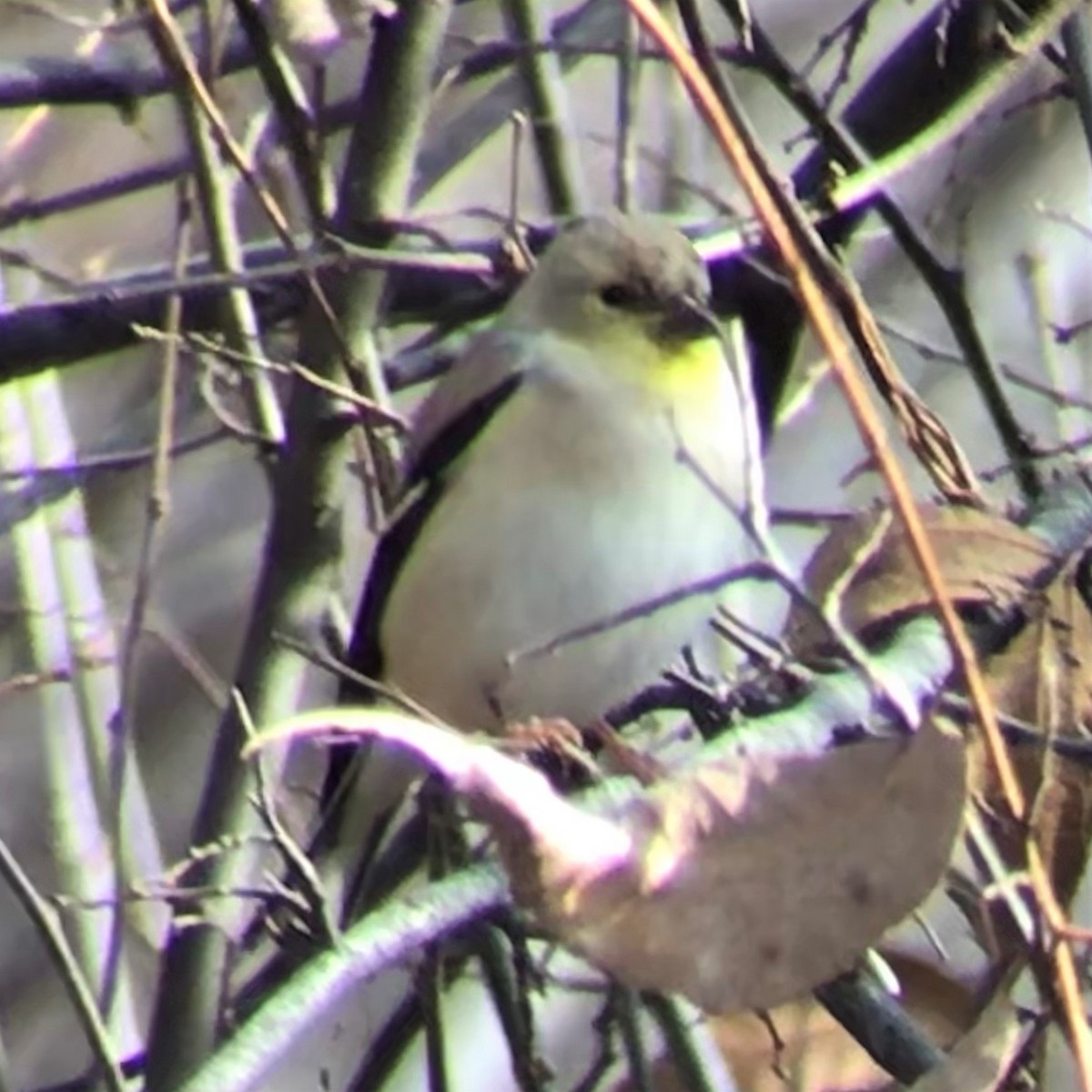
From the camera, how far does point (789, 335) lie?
8.94 feet

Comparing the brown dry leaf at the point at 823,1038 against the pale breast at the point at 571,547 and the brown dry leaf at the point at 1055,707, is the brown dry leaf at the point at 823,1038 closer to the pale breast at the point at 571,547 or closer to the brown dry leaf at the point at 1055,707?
the pale breast at the point at 571,547

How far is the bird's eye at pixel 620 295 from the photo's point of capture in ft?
8.09

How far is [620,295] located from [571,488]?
21 centimetres

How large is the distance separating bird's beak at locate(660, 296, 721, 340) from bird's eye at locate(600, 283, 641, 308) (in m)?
0.04

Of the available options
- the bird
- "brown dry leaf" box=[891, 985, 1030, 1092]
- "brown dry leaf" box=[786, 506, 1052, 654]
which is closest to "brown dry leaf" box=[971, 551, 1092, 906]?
"brown dry leaf" box=[786, 506, 1052, 654]

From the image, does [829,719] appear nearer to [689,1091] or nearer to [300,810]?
[689,1091]

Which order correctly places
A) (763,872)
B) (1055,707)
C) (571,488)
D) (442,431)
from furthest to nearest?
1. (442,431)
2. (571,488)
3. (1055,707)
4. (763,872)

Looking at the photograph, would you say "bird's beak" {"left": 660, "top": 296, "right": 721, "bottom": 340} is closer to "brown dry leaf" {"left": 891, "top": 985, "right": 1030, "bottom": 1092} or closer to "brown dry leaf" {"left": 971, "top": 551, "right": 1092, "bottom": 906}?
"brown dry leaf" {"left": 971, "top": 551, "right": 1092, "bottom": 906}

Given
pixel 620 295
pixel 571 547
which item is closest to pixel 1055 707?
pixel 571 547

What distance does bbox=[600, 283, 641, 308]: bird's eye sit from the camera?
8.09ft

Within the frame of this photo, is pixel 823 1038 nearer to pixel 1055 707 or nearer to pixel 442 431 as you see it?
pixel 442 431

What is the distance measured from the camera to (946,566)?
166cm

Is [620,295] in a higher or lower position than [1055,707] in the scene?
lower

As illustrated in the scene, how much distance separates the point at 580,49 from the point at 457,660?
0.62 m
